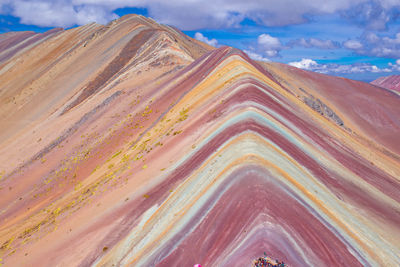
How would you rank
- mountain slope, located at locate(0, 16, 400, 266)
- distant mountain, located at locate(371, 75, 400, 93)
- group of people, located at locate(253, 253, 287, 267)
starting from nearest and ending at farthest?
group of people, located at locate(253, 253, 287, 267) < mountain slope, located at locate(0, 16, 400, 266) < distant mountain, located at locate(371, 75, 400, 93)

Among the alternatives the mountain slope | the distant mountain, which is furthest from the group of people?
the distant mountain

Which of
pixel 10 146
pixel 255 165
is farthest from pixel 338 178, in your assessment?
pixel 10 146

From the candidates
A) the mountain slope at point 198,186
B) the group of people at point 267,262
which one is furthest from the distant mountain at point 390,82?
the group of people at point 267,262

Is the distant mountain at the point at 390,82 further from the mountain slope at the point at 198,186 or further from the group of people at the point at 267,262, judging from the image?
the group of people at the point at 267,262

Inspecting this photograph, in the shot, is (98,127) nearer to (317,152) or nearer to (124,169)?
(124,169)

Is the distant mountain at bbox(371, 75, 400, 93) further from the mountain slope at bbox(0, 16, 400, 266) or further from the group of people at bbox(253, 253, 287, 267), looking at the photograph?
the group of people at bbox(253, 253, 287, 267)
